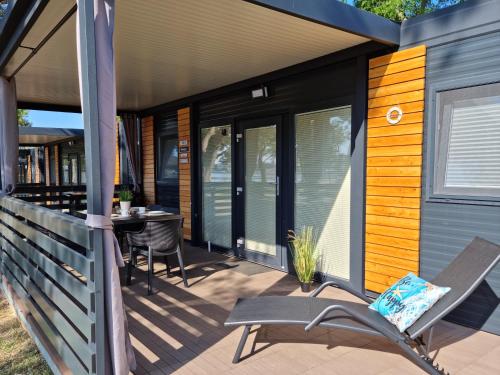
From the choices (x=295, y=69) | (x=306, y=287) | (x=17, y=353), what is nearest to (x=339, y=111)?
(x=295, y=69)

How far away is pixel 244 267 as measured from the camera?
5047 millimetres

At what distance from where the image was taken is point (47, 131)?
11008 millimetres

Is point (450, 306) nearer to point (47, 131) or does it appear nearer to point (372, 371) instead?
point (372, 371)

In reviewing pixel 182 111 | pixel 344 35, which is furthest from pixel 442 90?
pixel 182 111

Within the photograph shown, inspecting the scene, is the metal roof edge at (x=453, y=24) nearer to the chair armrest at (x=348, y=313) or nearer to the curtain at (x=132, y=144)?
the chair armrest at (x=348, y=313)

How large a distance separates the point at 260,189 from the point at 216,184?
3.57ft

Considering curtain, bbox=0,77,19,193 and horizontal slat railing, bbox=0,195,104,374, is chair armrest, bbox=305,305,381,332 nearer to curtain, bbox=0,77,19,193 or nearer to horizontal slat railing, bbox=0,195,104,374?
horizontal slat railing, bbox=0,195,104,374

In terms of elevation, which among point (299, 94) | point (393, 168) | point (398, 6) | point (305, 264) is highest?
point (398, 6)

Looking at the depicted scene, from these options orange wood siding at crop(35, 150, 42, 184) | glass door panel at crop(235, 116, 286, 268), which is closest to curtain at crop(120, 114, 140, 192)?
glass door panel at crop(235, 116, 286, 268)

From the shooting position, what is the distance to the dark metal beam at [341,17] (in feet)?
9.37

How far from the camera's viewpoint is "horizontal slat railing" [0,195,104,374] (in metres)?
2.11

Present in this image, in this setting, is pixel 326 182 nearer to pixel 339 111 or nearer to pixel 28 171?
pixel 339 111

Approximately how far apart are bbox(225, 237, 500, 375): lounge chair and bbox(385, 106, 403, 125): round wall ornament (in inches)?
51.3

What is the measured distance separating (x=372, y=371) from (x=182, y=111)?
203 inches
